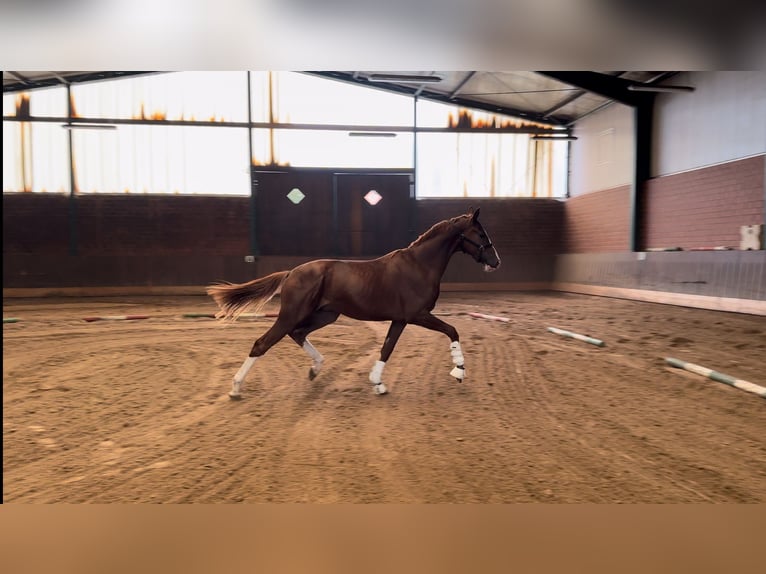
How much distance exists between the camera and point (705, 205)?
13.6ft

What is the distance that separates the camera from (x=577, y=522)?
0.81 meters

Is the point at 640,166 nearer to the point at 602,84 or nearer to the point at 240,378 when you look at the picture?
the point at 602,84

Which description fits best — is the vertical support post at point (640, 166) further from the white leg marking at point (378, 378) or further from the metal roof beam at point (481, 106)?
the white leg marking at point (378, 378)

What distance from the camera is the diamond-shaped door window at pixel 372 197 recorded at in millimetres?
2100

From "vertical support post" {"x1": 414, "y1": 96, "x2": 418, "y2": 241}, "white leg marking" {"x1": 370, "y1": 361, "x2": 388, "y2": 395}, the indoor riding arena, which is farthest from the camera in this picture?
"white leg marking" {"x1": 370, "y1": 361, "x2": 388, "y2": 395}

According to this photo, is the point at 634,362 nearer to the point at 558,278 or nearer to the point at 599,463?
the point at 558,278

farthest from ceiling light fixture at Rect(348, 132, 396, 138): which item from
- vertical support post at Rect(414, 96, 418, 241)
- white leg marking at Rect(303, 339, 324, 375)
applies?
white leg marking at Rect(303, 339, 324, 375)

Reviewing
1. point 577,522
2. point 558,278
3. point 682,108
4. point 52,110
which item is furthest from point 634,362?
point 52,110

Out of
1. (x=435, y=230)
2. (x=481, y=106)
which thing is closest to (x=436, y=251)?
(x=435, y=230)

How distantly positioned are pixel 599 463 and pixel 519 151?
1552mm

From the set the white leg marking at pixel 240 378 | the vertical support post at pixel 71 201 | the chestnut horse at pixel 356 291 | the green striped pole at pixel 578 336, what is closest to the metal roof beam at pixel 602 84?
the chestnut horse at pixel 356 291

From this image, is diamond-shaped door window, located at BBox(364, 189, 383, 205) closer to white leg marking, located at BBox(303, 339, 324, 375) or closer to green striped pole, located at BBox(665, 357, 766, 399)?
white leg marking, located at BBox(303, 339, 324, 375)

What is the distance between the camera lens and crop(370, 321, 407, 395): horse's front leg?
2.42 meters

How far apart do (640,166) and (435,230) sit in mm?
1413
